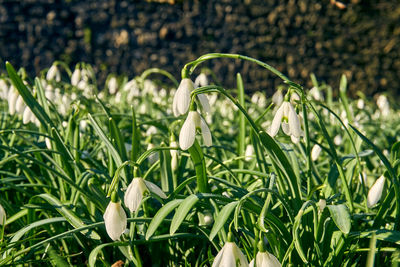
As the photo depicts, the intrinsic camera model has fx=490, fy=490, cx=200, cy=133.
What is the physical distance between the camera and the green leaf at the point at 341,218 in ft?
3.49

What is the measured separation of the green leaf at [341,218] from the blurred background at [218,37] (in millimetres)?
7488

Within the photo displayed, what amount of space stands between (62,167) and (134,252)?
52 cm

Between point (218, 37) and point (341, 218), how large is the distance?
769 centimetres

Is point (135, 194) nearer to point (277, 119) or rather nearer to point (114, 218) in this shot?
Answer: point (114, 218)

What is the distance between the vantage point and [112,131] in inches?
Answer: 61.8

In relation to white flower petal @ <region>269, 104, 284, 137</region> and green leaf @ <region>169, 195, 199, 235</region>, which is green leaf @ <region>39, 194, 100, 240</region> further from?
white flower petal @ <region>269, 104, 284, 137</region>

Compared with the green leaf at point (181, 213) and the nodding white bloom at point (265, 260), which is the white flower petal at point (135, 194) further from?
the nodding white bloom at point (265, 260)

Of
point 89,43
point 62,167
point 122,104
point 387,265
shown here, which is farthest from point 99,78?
point 387,265

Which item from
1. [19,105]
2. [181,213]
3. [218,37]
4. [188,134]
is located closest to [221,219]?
[181,213]

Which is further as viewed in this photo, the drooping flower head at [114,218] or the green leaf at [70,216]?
the green leaf at [70,216]

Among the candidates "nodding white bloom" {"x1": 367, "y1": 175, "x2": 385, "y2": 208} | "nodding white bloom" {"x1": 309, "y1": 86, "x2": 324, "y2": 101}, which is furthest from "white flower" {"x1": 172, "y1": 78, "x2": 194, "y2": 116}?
"nodding white bloom" {"x1": 309, "y1": 86, "x2": 324, "y2": 101}

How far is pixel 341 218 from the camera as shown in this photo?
109 cm

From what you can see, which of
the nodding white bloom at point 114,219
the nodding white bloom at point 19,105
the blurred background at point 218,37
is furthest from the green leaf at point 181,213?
the blurred background at point 218,37

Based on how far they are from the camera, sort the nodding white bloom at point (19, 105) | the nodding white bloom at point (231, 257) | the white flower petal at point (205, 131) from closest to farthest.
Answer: the nodding white bloom at point (231, 257)
the white flower petal at point (205, 131)
the nodding white bloom at point (19, 105)
